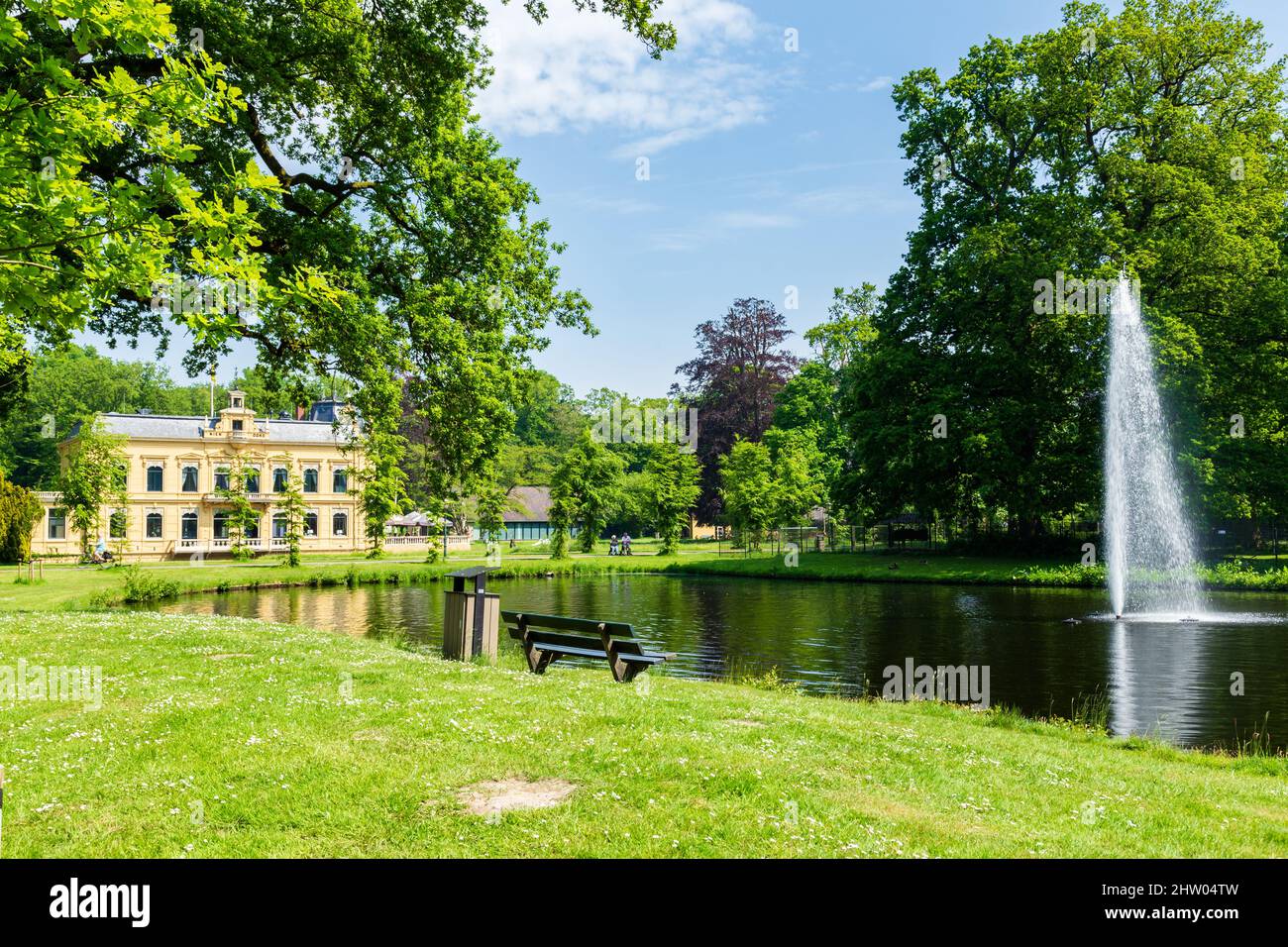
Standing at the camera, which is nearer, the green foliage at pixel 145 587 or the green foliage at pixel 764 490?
the green foliage at pixel 145 587

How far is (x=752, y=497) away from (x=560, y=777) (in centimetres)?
4890

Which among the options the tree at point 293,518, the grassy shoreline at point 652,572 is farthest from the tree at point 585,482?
the tree at point 293,518

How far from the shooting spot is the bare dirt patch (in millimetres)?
5602

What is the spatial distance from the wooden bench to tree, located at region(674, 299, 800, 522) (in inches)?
2408

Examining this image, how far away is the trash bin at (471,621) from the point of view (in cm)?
1296

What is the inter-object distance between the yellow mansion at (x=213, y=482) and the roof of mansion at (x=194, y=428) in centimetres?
6

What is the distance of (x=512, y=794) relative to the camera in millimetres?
5852

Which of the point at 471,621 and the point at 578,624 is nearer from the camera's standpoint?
the point at 578,624

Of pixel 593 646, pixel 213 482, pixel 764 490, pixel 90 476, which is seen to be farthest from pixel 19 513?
pixel 593 646

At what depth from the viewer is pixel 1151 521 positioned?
3606cm

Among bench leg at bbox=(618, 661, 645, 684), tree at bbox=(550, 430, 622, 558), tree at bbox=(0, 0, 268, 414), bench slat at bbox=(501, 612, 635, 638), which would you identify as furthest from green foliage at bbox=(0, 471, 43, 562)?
tree at bbox=(0, 0, 268, 414)

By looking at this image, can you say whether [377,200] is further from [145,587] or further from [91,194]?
[145,587]

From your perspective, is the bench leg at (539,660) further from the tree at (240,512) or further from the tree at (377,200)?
the tree at (240,512)
